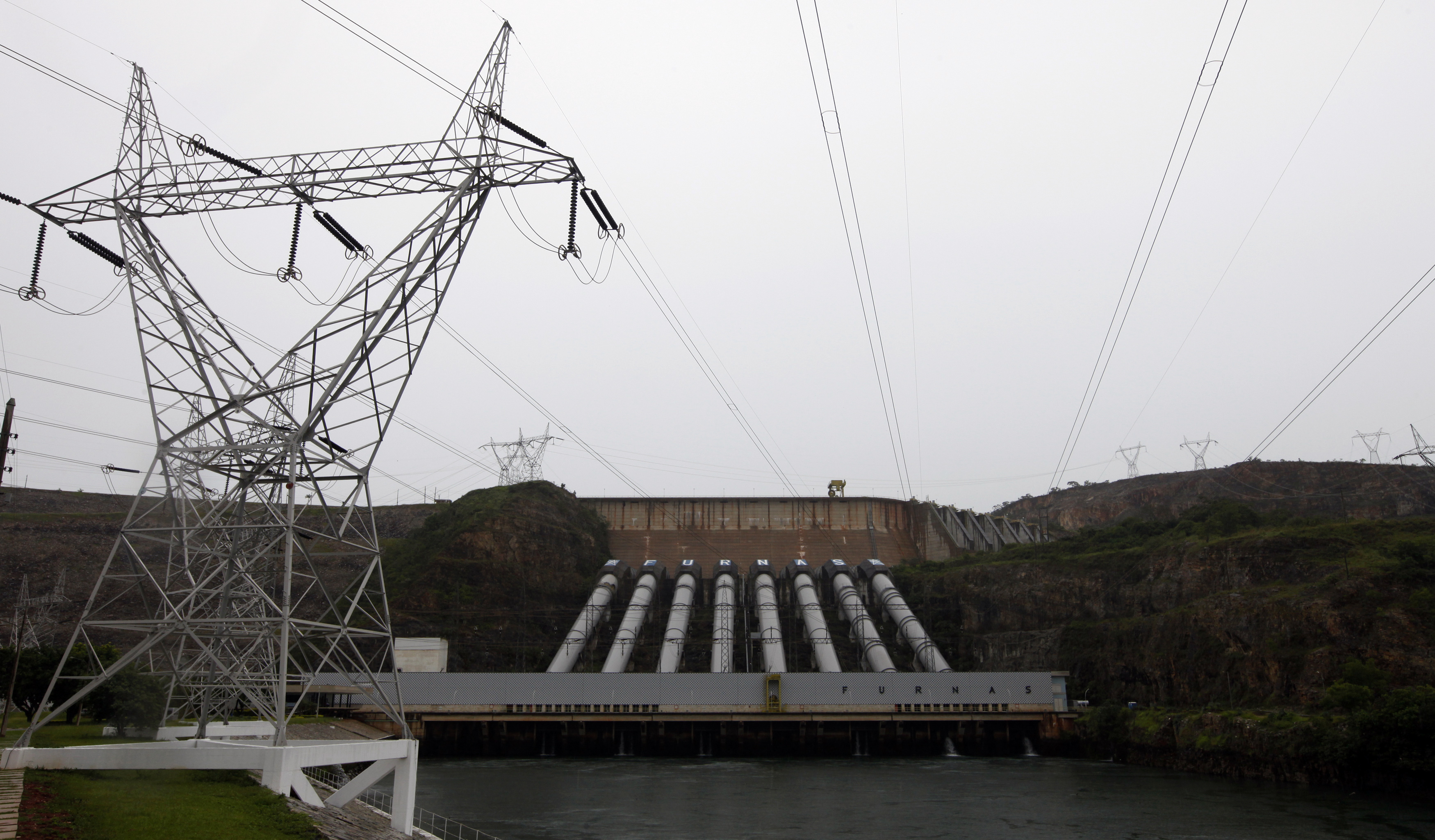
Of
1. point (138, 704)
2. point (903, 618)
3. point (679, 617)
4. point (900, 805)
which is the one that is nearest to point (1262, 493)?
point (903, 618)

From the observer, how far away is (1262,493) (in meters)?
110

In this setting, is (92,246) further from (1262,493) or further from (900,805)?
(1262,493)

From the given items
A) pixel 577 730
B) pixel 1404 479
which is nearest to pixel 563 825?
pixel 577 730

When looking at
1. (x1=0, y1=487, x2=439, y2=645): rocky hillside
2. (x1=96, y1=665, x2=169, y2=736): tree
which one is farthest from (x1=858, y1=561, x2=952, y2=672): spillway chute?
(x1=0, y1=487, x2=439, y2=645): rocky hillside

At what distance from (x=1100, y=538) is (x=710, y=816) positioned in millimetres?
46791

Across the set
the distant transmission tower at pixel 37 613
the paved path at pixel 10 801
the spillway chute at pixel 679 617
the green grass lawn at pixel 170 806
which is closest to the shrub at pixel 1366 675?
the spillway chute at pixel 679 617

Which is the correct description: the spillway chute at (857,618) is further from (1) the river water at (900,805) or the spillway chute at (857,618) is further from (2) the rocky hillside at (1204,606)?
→ (1) the river water at (900,805)

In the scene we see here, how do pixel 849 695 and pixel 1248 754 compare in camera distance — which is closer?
pixel 1248 754

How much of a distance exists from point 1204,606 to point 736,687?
83.6 feet

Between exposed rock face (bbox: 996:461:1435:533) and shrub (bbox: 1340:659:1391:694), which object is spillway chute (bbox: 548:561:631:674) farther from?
exposed rock face (bbox: 996:461:1435:533)

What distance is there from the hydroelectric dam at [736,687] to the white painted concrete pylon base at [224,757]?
32.5m

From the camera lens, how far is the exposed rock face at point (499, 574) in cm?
6650

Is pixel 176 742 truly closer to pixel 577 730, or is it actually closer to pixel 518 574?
pixel 577 730

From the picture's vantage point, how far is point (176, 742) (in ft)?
64.3
